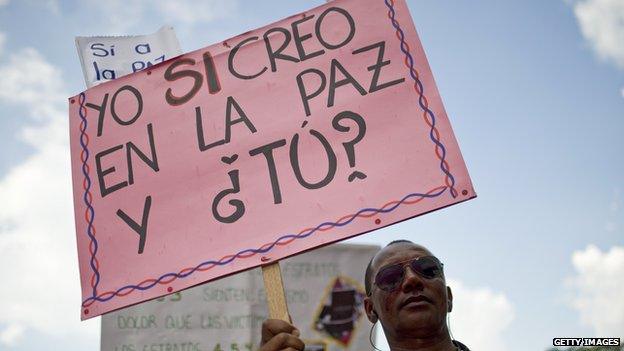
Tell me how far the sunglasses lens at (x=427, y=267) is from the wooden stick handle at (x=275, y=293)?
20.8 inches

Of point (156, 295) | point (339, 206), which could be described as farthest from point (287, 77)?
point (156, 295)

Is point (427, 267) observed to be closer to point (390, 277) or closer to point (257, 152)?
point (390, 277)

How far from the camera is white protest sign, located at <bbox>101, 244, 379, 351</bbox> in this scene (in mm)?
5055

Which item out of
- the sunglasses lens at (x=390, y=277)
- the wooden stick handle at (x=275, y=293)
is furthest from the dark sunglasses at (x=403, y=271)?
the wooden stick handle at (x=275, y=293)

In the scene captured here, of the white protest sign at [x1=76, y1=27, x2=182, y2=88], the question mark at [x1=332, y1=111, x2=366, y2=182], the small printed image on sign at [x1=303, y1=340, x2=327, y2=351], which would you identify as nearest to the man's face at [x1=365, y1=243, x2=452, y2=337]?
the question mark at [x1=332, y1=111, x2=366, y2=182]

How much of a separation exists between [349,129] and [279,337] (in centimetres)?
94

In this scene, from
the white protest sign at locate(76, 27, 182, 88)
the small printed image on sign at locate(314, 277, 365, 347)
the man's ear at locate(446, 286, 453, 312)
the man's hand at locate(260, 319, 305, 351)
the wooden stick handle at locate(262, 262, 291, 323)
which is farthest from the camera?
the small printed image on sign at locate(314, 277, 365, 347)

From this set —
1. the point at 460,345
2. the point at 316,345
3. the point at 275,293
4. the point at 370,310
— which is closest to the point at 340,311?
the point at 316,345

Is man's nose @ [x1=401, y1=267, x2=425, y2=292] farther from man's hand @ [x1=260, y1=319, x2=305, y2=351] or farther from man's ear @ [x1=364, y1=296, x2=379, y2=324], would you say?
man's hand @ [x1=260, y1=319, x2=305, y2=351]

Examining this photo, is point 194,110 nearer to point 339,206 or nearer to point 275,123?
point 275,123

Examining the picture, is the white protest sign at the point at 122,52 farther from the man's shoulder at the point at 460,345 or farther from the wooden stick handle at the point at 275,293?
the man's shoulder at the point at 460,345

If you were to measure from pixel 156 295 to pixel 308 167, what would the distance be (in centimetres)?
75

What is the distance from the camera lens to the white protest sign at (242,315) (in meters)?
5.05

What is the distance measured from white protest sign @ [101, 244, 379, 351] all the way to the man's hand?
10.9ft
